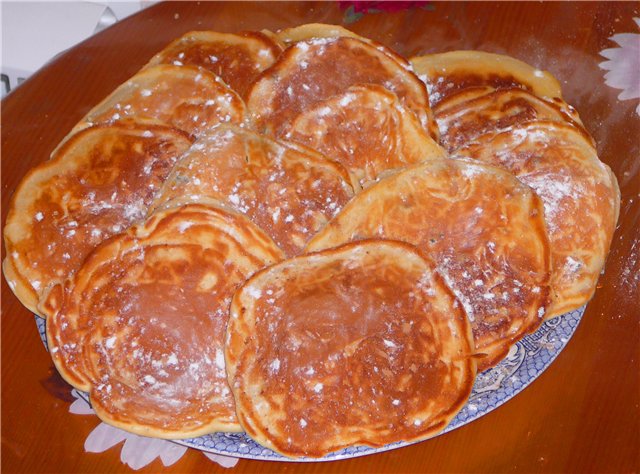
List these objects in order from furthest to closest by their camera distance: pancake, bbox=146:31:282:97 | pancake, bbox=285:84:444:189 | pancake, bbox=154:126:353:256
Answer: pancake, bbox=146:31:282:97 < pancake, bbox=285:84:444:189 < pancake, bbox=154:126:353:256

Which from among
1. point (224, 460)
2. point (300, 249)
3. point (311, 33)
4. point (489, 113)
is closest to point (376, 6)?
point (311, 33)

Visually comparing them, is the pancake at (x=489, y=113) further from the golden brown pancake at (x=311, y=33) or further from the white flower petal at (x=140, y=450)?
the white flower petal at (x=140, y=450)

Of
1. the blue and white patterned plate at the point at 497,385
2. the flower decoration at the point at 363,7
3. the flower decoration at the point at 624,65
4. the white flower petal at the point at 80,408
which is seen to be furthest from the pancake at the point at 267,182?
the flower decoration at the point at 624,65

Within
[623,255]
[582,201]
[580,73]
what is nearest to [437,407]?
[582,201]

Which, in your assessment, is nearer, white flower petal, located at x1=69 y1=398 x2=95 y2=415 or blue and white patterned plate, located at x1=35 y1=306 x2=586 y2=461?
blue and white patterned plate, located at x1=35 y1=306 x2=586 y2=461

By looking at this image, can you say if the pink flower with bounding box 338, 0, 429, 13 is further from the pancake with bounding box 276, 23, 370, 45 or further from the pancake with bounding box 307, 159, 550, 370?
the pancake with bounding box 307, 159, 550, 370

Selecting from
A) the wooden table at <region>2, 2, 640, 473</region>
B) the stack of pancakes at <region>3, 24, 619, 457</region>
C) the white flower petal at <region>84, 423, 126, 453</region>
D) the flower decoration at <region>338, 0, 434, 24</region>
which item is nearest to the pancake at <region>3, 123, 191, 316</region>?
the stack of pancakes at <region>3, 24, 619, 457</region>

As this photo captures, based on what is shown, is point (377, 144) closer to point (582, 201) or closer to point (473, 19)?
point (582, 201)

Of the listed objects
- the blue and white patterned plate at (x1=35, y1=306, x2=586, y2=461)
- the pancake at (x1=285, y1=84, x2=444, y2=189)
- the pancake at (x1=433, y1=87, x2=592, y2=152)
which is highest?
the pancake at (x1=285, y1=84, x2=444, y2=189)
